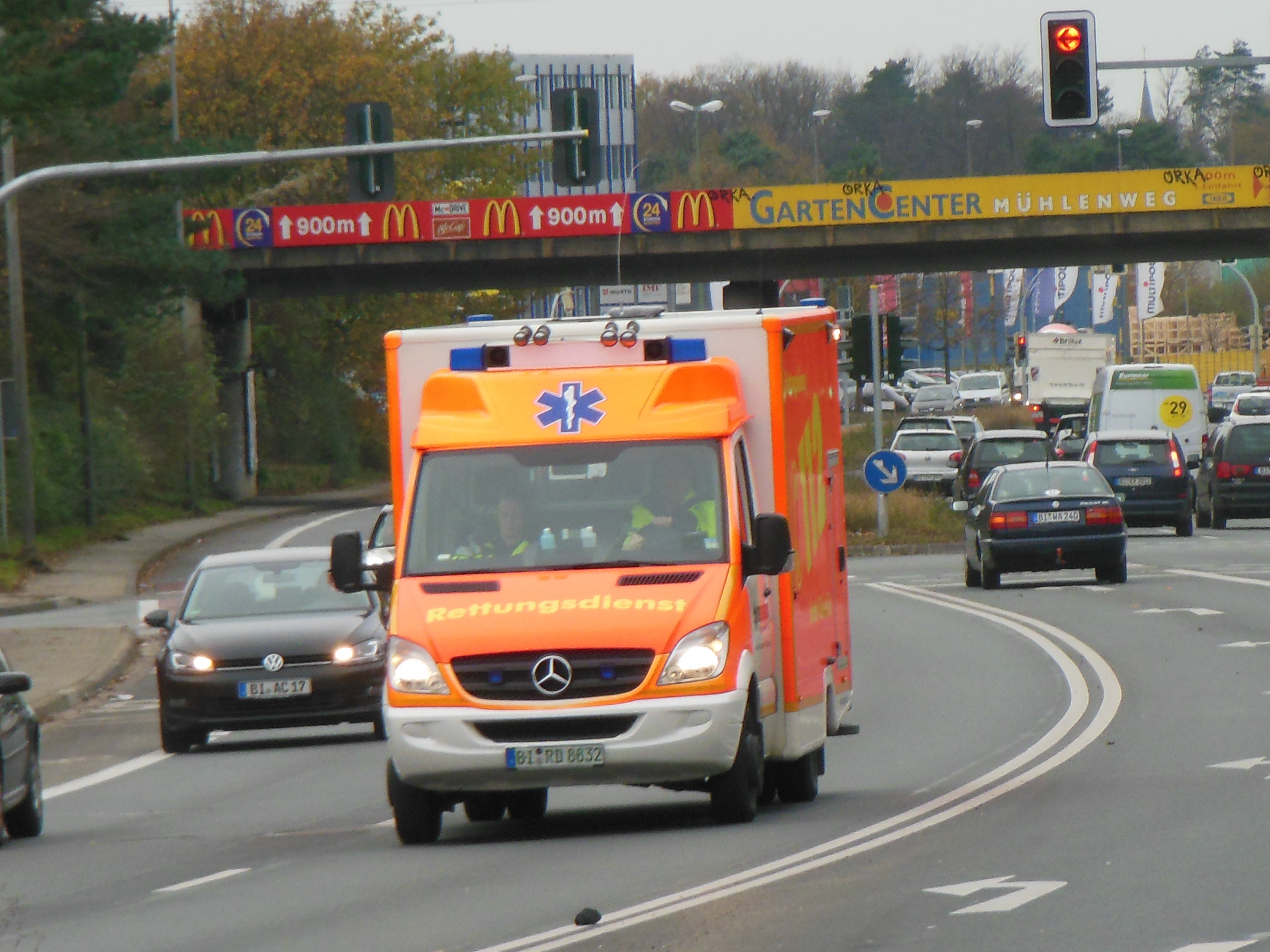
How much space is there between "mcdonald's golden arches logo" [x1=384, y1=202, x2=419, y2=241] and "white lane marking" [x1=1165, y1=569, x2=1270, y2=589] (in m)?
34.8

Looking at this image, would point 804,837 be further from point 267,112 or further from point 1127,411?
point 267,112

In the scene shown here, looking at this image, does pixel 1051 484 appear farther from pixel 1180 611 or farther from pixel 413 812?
pixel 413 812

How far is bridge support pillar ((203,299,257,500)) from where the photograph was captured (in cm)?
6412

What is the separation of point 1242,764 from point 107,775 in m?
7.49

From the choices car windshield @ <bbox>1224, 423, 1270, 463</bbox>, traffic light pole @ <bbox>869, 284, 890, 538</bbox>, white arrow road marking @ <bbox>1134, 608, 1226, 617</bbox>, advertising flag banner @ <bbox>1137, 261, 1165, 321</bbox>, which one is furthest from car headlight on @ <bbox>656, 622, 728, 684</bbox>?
advertising flag banner @ <bbox>1137, 261, 1165, 321</bbox>

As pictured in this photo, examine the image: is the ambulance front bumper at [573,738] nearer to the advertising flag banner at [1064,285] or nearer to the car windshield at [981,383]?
the car windshield at [981,383]

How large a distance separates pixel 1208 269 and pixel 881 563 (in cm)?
10871

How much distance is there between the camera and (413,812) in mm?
11375

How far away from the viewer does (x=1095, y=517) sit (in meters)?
29.1

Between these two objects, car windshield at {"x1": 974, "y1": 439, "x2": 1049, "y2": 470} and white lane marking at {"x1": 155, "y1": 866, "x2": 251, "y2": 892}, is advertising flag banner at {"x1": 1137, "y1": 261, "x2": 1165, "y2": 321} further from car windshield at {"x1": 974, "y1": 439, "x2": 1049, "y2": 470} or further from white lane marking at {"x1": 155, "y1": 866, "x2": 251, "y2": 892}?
white lane marking at {"x1": 155, "y1": 866, "x2": 251, "y2": 892}

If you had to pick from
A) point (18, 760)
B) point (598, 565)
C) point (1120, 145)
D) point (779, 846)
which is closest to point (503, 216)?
point (1120, 145)

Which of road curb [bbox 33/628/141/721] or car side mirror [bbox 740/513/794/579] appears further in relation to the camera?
road curb [bbox 33/628/141/721]

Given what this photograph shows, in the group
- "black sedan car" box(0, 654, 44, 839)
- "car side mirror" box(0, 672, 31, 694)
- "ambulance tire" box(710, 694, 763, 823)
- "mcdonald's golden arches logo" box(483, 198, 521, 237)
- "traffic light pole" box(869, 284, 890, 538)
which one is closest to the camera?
"ambulance tire" box(710, 694, 763, 823)

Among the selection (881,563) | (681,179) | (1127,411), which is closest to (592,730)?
(881,563)
